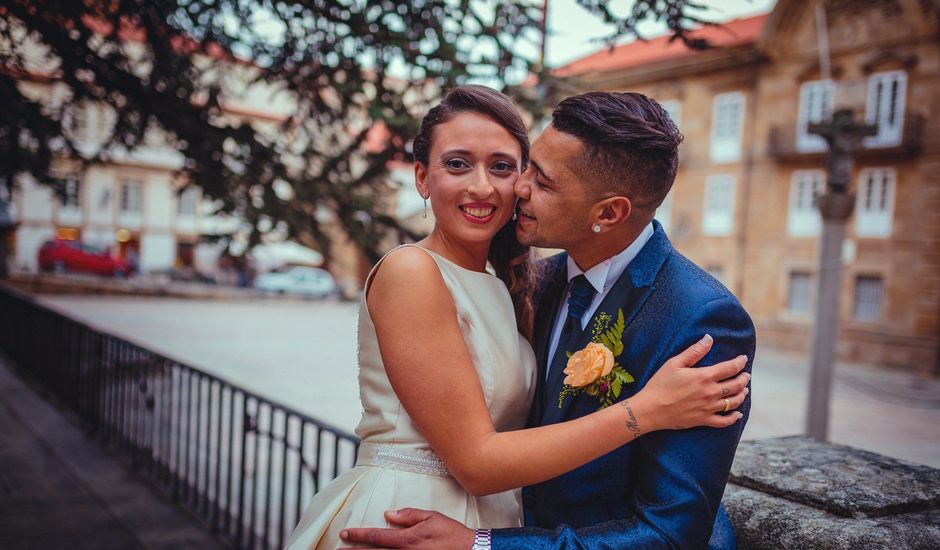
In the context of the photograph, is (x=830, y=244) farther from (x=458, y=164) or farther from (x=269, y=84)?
(x=458, y=164)

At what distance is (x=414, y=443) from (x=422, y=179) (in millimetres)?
798

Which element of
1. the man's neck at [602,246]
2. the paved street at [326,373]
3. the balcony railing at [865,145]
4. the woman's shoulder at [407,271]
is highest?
the balcony railing at [865,145]

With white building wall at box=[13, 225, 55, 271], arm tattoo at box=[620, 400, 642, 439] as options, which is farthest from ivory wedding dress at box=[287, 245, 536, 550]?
white building wall at box=[13, 225, 55, 271]

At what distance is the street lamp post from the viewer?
816 cm

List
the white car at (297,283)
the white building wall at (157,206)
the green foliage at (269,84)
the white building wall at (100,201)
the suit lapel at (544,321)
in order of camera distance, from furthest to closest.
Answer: the white building wall at (157,206), the white building wall at (100,201), the white car at (297,283), the green foliage at (269,84), the suit lapel at (544,321)

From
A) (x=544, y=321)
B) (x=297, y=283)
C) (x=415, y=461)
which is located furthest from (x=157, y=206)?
(x=415, y=461)

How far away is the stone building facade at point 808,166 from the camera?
2250cm

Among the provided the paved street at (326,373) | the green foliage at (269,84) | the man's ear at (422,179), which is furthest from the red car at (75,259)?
the man's ear at (422,179)

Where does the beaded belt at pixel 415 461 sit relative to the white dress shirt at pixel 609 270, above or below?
below

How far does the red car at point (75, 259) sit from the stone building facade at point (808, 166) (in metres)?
26.6

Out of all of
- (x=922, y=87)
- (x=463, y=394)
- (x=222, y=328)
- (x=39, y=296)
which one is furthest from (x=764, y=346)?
(x=39, y=296)

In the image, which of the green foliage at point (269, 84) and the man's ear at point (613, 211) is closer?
the man's ear at point (613, 211)

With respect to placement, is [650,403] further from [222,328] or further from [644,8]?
[222,328]

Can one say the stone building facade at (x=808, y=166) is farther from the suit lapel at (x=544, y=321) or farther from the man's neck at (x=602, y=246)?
the man's neck at (x=602, y=246)
